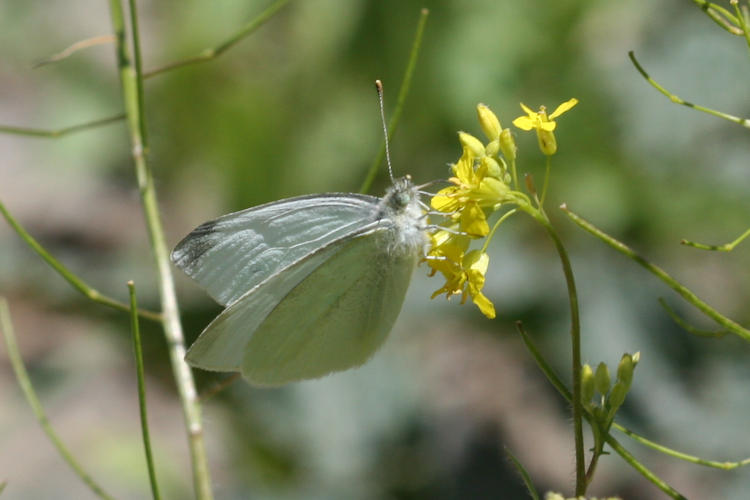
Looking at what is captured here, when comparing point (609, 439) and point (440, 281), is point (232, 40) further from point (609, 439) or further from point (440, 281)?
point (440, 281)

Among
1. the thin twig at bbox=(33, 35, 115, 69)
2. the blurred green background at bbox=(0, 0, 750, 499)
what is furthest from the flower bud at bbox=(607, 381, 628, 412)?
the blurred green background at bbox=(0, 0, 750, 499)

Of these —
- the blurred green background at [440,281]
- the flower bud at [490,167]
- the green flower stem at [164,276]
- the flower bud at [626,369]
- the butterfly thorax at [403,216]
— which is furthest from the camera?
the blurred green background at [440,281]

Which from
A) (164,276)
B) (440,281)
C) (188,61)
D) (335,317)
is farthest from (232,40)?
(440,281)

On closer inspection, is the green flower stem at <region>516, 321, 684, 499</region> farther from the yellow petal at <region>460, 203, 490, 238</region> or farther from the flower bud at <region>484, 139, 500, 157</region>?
the flower bud at <region>484, 139, 500, 157</region>

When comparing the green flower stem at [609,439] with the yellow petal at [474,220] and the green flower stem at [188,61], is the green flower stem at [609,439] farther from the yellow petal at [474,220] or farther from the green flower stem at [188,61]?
the green flower stem at [188,61]

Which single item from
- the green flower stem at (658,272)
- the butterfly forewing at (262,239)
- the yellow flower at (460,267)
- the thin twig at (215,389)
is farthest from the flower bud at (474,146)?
the thin twig at (215,389)

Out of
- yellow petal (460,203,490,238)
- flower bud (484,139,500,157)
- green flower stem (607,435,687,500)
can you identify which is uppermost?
flower bud (484,139,500,157)

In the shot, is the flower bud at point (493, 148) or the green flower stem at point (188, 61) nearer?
the flower bud at point (493, 148)
